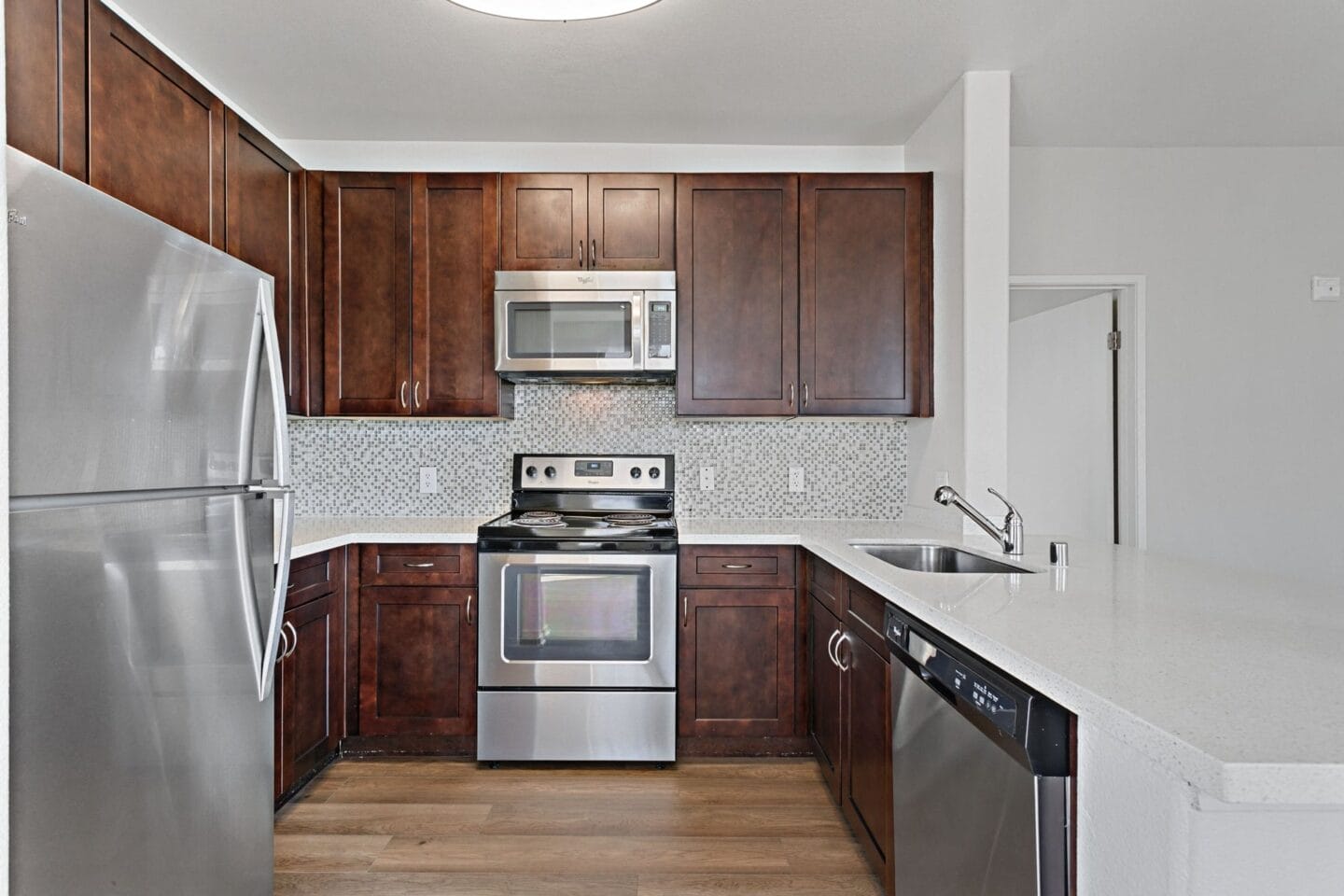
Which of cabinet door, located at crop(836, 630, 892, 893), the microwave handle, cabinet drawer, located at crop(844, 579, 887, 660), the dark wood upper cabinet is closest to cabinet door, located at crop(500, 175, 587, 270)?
the dark wood upper cabinet

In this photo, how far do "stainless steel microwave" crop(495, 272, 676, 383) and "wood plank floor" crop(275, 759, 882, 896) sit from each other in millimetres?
1525

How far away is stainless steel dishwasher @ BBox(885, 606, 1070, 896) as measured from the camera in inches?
41.6

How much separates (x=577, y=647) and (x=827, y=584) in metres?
0.94

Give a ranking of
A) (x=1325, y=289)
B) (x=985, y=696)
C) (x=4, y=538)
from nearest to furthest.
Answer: (x=4, y=538), (x=985, y=696), (x=1325, y=289)

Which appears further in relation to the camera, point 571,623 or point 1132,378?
point 1132,378

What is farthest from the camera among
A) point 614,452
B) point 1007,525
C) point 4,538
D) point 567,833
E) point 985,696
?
point 614,452

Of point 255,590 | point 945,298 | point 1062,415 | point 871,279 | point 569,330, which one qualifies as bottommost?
point 255,590

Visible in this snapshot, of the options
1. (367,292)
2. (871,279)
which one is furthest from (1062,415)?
(367,292)

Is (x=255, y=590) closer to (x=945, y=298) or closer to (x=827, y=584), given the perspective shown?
(x=827, y=584)

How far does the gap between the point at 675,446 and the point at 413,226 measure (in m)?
1.41

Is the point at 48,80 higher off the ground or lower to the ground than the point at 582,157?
lower

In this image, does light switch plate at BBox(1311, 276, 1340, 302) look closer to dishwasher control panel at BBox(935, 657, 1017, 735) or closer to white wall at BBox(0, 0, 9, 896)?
dishwasher control panel at BBox(935, 657, 1017, 735)

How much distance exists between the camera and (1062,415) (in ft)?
12.6

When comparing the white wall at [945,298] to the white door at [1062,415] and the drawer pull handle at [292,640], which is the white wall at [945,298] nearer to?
the white door at [1062,415]
